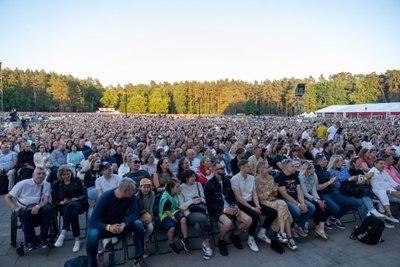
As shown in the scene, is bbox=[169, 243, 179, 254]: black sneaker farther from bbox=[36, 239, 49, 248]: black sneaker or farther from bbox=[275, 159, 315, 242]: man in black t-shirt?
bbox=[275, 159, 315, 242]: man in black t-shirt

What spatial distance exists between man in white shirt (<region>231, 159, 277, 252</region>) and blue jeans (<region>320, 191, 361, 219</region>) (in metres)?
1.29

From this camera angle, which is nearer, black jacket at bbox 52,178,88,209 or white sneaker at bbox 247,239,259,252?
white sneaker at bbox 247,239,259,252

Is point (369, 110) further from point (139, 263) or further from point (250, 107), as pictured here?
point (139, 263)

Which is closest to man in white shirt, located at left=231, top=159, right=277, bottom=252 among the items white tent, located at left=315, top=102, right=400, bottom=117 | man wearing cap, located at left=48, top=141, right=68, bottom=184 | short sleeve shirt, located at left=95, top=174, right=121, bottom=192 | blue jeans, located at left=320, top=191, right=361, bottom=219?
blue jeans, located at left=320, top=191, right=361, bottom=219

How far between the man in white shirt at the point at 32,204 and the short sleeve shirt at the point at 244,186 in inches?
118

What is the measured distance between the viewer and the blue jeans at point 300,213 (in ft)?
14.2

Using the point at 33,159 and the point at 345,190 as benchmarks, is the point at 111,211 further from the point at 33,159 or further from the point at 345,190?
the point at 33,159

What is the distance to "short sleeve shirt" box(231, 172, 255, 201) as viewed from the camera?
438 cm

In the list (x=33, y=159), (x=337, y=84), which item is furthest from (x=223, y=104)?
(x=33, y=159)

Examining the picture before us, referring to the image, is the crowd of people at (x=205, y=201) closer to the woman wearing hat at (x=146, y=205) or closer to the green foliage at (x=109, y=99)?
the woman wearing hat at (x=146, y=205)

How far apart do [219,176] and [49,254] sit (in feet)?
9.41

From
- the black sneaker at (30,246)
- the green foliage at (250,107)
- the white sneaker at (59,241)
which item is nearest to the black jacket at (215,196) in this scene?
the white sneaker at (59,241)

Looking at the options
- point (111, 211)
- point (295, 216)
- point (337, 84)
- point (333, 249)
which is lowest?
point (333, 249)

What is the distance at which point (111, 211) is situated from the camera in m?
3.41
